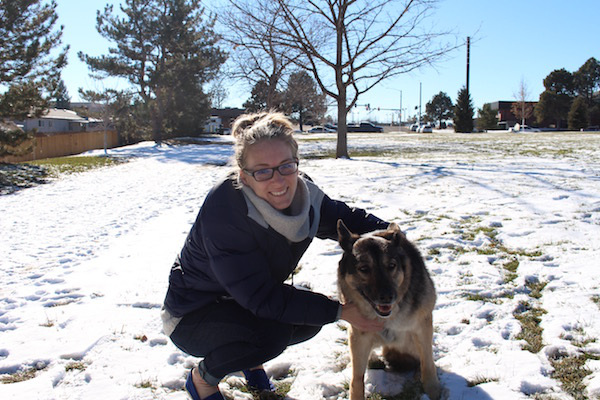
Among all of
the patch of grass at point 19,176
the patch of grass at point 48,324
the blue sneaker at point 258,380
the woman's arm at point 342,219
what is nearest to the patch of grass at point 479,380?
the woman's arm at point 342,219

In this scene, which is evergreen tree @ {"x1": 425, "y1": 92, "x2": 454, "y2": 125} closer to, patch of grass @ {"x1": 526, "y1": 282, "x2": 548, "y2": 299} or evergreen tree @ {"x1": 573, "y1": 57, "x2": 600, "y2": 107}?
evergreen tree @ {"x1": 573, "y1": 57, "x2": 600, "y2": 107}

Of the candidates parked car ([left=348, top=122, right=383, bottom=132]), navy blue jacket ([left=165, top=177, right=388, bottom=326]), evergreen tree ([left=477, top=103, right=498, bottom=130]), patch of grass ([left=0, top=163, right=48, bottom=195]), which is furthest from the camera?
evergreen tree ([left=477, top=103, right=498, bottom=130])

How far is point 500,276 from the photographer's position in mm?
4414

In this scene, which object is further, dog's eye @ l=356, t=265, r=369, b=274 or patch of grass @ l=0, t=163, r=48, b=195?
patch of grass @ l=0, t=163, r=48, b=195

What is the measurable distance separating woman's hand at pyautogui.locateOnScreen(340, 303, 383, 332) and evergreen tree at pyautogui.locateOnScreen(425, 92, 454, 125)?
94727 millimetres

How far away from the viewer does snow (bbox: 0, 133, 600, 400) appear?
2.94 m

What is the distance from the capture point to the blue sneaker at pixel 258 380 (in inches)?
114

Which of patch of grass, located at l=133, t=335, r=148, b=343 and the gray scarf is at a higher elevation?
the gray scarf

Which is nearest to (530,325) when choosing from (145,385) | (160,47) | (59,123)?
(145,385)

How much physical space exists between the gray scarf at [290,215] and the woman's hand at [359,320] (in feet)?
1.73

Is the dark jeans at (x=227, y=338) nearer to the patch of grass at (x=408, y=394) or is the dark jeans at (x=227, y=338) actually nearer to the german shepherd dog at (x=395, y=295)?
the german shepherd dog at (x=395, y=295)

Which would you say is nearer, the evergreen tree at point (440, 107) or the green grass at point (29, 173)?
the green grass at point (29, 173)

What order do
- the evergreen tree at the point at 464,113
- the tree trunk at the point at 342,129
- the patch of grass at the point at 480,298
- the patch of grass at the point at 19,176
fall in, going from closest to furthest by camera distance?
the patch of grass at the point at 480,298
the patch of grass at the point at 19,176
the tree trunk at the point at 342,129
the evergreen tree at the point at 464,113

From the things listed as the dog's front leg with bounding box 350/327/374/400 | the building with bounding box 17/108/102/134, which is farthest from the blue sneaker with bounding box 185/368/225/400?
the building with bounding box 17/108/102/134
